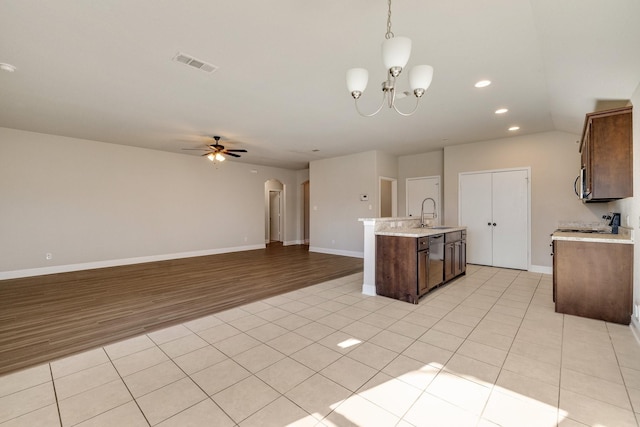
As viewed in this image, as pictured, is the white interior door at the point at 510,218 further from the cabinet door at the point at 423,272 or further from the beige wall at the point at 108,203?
the beige wall at the point at 108,203

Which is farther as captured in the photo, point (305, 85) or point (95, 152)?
point (95, 152)

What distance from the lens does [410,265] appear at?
3717 mm

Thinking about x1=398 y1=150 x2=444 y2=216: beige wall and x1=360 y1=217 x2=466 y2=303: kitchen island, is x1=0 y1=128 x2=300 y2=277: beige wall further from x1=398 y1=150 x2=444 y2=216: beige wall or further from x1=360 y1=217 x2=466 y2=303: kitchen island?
x1=360 y1=217 x2=466 y2=303: kitchen island

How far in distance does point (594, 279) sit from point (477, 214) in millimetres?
3136

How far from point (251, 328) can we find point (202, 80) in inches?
112

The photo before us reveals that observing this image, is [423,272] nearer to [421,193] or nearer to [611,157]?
[611,157]

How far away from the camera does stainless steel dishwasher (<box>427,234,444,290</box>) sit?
4.18 m

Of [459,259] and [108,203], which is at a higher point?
[108,203]

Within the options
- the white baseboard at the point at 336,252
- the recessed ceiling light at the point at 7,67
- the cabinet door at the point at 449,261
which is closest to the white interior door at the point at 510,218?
the cabinet door at the point at 449,261

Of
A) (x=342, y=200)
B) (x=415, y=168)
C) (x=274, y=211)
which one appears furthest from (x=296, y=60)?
(x=274, y=211)

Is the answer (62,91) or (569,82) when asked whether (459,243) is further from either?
(62,91)

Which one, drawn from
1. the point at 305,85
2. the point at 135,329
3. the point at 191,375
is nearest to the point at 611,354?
the point at 191,375

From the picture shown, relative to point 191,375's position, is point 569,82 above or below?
above

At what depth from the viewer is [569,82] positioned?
10.1 feet
